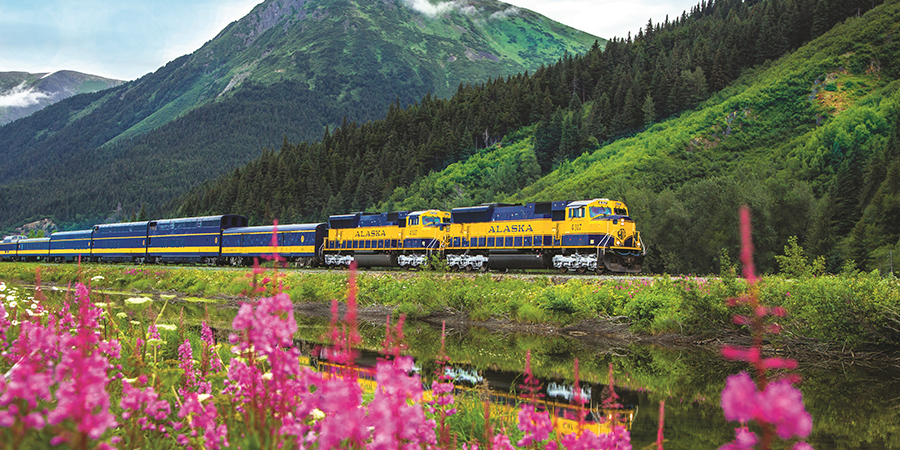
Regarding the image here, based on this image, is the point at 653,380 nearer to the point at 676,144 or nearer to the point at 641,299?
the point at 641,299

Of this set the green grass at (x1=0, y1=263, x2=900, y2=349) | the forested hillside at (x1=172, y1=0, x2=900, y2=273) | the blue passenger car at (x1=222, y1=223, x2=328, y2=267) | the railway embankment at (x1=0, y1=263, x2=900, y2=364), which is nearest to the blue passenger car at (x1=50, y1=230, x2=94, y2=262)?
the blue passenger car at (x1=222, y1=223, x2=328, y2=267)

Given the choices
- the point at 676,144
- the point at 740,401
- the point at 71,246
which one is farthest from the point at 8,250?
the point at 740,401

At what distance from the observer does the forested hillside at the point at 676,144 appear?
43875 mm

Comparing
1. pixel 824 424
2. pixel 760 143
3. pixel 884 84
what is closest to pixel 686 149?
pixel 760 143

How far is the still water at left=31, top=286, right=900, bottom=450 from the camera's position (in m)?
11.0

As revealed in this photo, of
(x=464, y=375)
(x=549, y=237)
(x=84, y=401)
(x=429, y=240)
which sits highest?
(x=549, y=237)

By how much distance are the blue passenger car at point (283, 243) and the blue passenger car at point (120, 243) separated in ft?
Answer: 41.9

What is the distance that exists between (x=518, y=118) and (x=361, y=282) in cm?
8025

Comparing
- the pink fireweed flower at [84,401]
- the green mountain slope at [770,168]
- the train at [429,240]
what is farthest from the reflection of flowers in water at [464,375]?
the pink fireweed flower at [84,401]

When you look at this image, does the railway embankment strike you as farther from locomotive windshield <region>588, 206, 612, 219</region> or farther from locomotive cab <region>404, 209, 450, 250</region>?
locomotive cab <region>404, 209, 450, 250</region>

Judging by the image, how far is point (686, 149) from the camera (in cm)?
6881

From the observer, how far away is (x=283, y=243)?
1964 inches

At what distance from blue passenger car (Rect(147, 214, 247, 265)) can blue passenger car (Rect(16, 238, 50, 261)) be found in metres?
20.8

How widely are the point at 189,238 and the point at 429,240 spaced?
28.8 m
